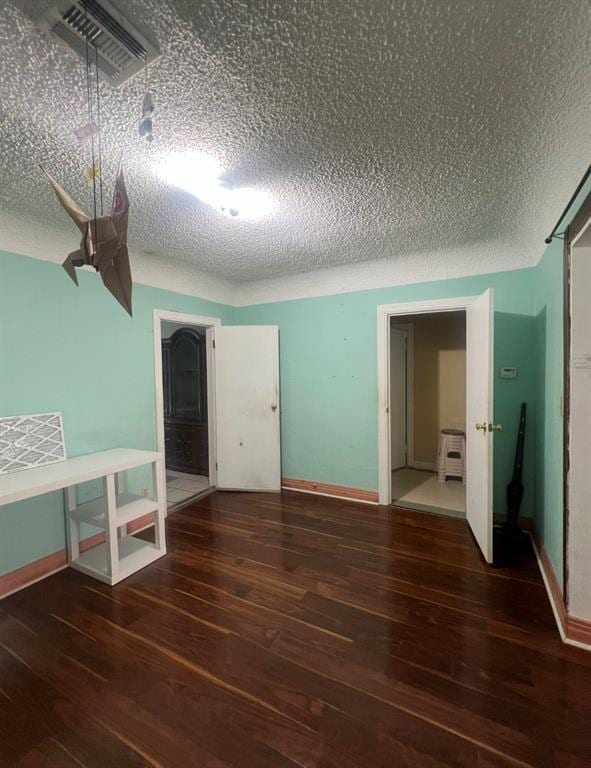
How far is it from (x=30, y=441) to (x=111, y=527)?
0.76 meters

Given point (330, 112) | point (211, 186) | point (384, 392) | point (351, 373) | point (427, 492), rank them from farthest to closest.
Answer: point (427, 492)
point (351, 373)
point (384, 392)
point (211, 186)
point (330, 112)

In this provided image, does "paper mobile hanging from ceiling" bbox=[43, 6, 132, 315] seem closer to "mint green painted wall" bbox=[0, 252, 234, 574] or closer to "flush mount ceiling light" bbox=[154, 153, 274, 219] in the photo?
"flush mount ceiling light" bbox=[154, 153, 274, 219]

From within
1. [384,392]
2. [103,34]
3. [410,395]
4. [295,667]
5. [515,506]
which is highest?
[103,34]

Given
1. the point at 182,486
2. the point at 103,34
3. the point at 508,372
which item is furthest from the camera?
the point at 182,486

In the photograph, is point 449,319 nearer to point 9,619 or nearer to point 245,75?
→ point 245,75

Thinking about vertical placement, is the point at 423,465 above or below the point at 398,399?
below

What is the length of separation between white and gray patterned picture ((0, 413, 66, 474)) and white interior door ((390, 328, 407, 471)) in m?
3.41

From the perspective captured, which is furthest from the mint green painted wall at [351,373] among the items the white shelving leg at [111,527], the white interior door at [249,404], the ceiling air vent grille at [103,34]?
the ceiling air vent grille at [103,34]

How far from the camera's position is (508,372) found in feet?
8.97

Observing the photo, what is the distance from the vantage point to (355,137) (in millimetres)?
1382

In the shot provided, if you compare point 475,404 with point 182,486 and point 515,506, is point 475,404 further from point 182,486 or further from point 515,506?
point 182,486

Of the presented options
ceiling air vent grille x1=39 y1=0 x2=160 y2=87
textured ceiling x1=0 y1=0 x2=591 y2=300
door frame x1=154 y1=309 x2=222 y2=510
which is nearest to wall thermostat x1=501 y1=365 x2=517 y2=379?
textured ceiling x1=0 y1=0 x2=591 y2=300

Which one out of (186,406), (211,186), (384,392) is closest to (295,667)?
(384,392)

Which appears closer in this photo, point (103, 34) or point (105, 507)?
point (103, 34)
